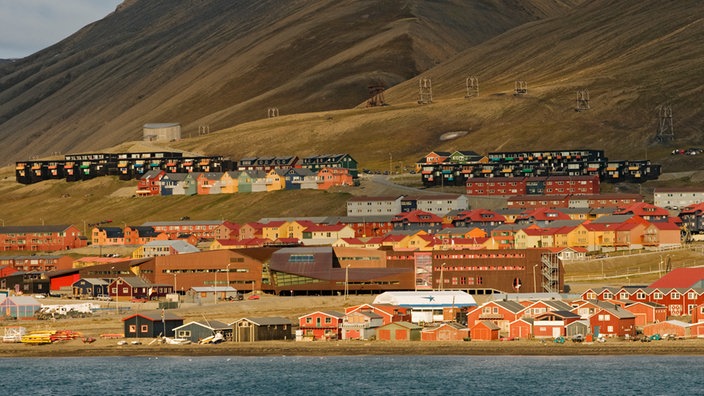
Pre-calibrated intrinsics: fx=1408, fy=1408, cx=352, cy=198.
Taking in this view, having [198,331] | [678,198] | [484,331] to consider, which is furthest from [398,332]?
[678,198]

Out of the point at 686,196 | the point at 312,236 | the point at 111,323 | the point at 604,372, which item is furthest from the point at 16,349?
the point at 686,196

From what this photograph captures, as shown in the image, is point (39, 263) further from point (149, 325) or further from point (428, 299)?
point (428, 299)

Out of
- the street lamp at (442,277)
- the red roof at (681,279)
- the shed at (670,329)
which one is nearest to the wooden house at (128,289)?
the street lamp at (442,277)

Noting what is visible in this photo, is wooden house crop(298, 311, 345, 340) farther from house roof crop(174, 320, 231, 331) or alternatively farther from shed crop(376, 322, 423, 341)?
house roof crop(174, 320, 231, 331)

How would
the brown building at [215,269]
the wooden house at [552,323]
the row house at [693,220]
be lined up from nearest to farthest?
the wooden house at [552,323]
the brown building at [215,269]
the row house at [693,220]

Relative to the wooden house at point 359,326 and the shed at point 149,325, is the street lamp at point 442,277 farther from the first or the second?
the shed at point 149,325

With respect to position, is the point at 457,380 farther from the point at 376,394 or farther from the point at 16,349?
the point at 16,349

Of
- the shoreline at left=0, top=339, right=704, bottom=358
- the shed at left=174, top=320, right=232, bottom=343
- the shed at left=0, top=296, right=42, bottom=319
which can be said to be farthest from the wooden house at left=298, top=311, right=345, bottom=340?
the shed at left=0, top=296, right=42, bottom=319
